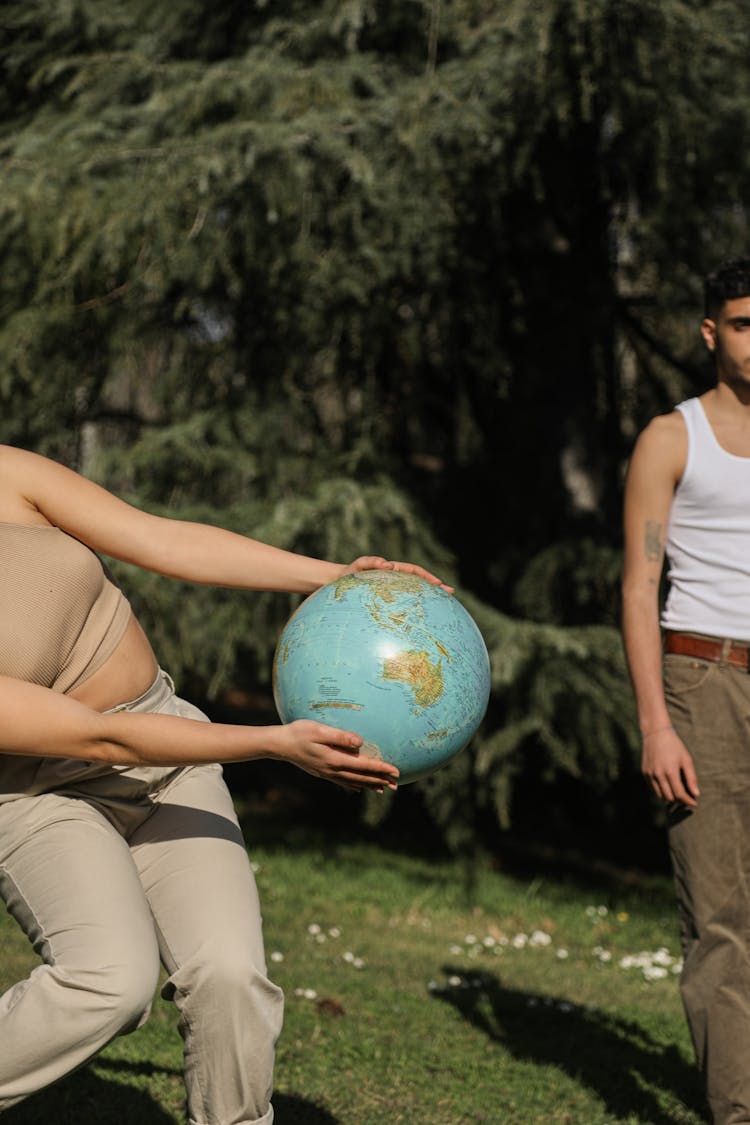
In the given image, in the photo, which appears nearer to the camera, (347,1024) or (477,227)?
(347,1024)

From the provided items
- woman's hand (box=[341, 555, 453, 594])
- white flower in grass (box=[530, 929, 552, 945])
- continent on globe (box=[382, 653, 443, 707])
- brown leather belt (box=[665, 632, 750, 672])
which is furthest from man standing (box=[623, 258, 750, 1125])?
white flower in grass (box=[530, 929, 552, 945])

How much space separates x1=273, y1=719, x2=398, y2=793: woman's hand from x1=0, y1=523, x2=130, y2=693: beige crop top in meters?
0.59

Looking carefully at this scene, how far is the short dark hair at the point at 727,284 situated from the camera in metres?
3.79

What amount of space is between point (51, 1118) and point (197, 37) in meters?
6.19

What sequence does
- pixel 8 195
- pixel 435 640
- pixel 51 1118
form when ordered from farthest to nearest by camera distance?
pixel 8 195
pixel 51 1118
pixel 435 640

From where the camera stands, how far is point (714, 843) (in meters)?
3.76

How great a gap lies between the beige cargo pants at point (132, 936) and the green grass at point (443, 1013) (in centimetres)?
136

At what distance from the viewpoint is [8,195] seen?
6594mm

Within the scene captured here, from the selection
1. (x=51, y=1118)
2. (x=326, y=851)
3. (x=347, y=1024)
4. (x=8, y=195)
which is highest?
(x=8, y=195)

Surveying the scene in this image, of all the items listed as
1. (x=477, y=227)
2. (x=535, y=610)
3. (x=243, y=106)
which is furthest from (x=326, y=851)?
(x=243, y=106)

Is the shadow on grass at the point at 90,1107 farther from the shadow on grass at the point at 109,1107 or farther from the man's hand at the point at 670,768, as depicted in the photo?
the man's hand at the point at 670,768

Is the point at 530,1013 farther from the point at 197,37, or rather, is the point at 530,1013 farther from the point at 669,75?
the point at 197,37

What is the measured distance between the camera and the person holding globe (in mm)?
2781

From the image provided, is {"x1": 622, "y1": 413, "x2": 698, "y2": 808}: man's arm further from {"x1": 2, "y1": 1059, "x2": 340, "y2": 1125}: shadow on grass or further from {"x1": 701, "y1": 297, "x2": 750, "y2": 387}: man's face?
{"x1": 2, "y1": 1059, "x2": 340, "y2": 1125}: shadow on grass
